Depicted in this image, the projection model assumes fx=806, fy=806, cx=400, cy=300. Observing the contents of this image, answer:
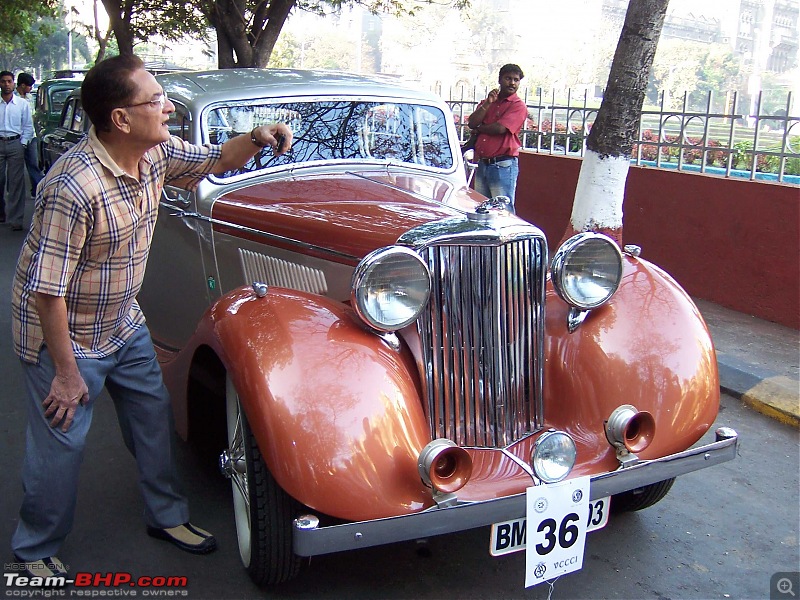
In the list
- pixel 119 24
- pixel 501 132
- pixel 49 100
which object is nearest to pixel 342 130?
pixel 501 132

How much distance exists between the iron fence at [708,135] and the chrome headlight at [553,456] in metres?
4.41

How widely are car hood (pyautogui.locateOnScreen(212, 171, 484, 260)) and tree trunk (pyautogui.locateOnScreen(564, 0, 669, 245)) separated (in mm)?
2559

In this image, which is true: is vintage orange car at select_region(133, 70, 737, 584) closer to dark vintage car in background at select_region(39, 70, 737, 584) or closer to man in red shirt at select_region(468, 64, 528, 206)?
dark vintage car in background at select_region(39, 70, 737, 584)

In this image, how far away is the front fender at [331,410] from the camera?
7.39 ft

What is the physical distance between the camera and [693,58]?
20094mm

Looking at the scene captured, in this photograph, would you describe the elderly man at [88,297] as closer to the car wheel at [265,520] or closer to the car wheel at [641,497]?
the car wheel at [265,520]

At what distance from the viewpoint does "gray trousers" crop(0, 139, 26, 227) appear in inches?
369

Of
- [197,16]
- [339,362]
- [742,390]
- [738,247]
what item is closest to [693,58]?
[197,16]

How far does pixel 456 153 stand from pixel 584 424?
2.05 metres

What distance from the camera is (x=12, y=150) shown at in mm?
9430

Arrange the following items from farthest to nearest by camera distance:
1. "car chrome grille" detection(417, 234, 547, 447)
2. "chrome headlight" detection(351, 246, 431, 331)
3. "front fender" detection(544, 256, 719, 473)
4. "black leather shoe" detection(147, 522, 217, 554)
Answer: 1. "black leather shoe" detection(147, 522, 217, 554)
2. "front fender" detection(544, 256, 719, 473)
3. "car chrome grille" detection(417, 234, 547, 447)
4. "chrome headlight" detection(351, 246, 431, 331)

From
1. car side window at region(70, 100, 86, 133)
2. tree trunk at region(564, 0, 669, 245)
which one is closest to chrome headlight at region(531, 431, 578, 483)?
tree trunk at region(564, 0, 669, 245)

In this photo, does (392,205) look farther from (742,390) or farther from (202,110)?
(742,390)

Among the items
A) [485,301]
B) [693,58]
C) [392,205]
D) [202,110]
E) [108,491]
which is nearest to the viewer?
[485,301]
